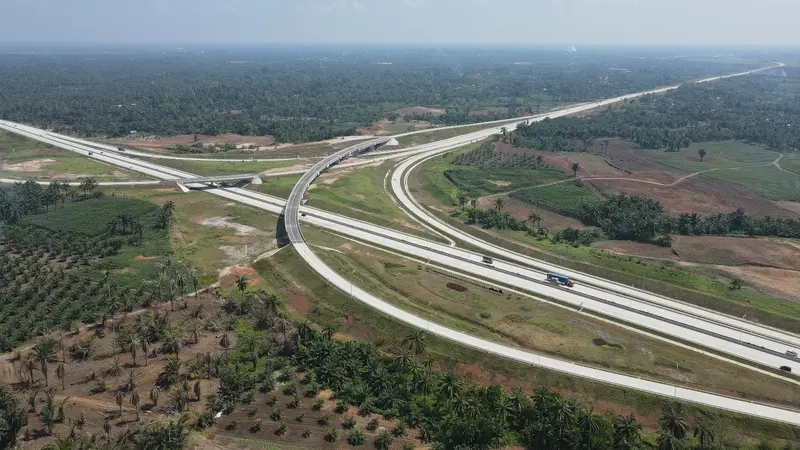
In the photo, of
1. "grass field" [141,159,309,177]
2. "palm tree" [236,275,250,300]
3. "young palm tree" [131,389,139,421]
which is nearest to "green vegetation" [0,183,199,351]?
"palm tree" [236,275,250,300]

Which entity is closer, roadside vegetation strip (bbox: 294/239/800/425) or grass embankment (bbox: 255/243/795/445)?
grass embankment (bbox: 255/243/795/445)

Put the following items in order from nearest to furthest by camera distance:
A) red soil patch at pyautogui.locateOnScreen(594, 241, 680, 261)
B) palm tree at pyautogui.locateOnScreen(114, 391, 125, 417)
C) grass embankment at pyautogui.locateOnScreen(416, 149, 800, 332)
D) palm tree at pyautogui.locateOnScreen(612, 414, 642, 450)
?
palm tree at pyautogui.locateOnScreen(612, 414, 642, 450)
palm tree at pyautogui.locateOnScreen(114, 391, 125, 417)
grass embankment at pyautogui.locateOnScreen(416, 149, 800, 332)
red soil patch at pyautogui.locateOnScreen(594, 241, 680, 261)

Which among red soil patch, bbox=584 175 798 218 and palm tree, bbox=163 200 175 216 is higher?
palm tree, bbox=163 200 175 216

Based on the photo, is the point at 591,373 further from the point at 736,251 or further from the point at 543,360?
the point at 736,251

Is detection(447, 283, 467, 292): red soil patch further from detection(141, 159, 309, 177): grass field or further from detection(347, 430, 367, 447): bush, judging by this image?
detection(141, 159, 309, 177): grass field

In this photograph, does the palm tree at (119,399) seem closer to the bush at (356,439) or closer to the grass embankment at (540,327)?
the bush at (356,439)

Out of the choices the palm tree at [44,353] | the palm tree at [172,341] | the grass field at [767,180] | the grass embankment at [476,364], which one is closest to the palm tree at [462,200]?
the grass embankment at [476,364]
